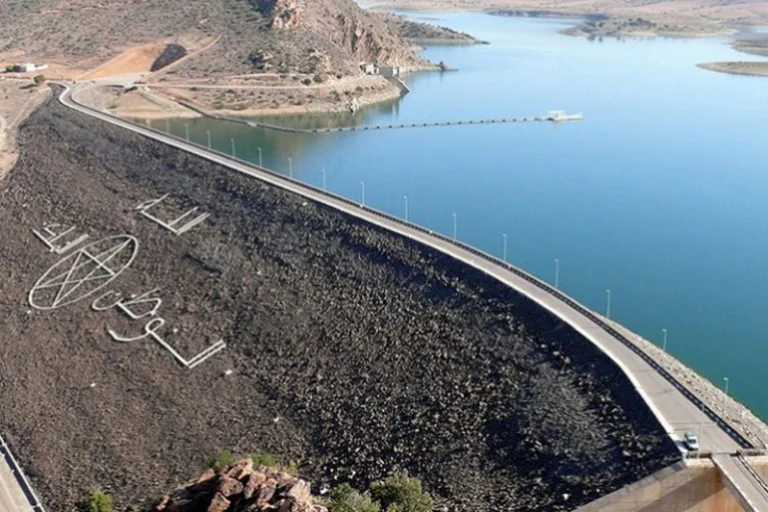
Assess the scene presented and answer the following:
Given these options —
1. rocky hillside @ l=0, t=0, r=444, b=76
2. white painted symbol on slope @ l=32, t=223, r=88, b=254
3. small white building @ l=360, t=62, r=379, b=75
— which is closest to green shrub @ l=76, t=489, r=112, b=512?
white painted symbol on slope @ l=32, t=223, r=88, b=254

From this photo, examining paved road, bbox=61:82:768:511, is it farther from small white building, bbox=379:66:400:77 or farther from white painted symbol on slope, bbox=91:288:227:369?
small white building, bbox=379:66:400:77

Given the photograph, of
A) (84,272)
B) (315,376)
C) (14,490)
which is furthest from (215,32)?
(14,490)

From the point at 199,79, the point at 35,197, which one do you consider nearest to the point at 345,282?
the point at 35,197

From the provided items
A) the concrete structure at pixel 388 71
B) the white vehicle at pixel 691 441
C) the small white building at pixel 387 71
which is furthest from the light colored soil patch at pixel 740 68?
the white vehicle at pixel 691 441

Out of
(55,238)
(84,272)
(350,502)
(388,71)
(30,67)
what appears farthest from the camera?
(388,71)

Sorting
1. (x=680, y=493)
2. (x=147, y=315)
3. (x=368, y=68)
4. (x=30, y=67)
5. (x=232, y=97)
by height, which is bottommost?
(x=147, y=315)

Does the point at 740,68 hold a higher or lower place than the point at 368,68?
lower

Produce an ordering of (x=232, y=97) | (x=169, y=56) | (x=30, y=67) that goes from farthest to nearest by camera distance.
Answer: (x=169, y=56), (x=30, y=67), (x=232, y=97)

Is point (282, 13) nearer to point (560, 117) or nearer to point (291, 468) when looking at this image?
point (560, 117)

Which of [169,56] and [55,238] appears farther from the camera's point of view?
[169,56]
